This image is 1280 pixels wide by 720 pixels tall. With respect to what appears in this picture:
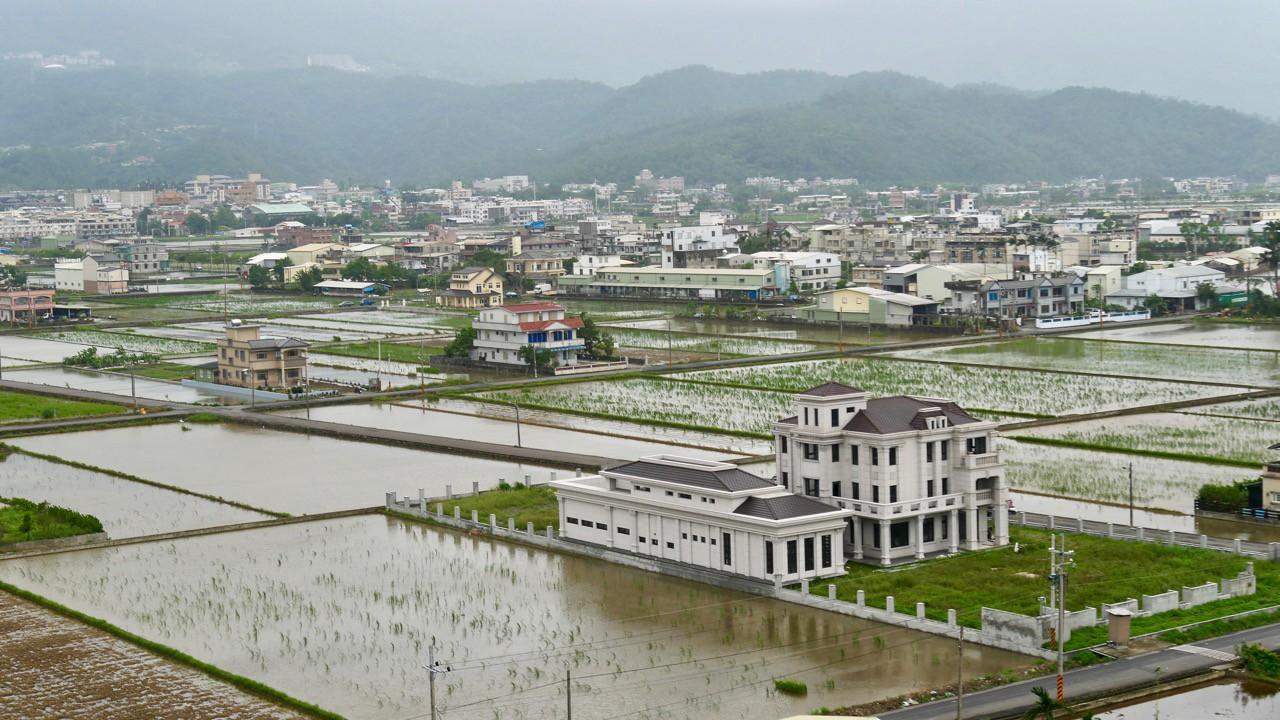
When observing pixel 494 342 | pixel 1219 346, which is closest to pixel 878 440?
pixel 494 342

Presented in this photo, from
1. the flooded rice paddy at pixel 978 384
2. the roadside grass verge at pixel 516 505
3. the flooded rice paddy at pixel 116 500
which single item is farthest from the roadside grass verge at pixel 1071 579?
the flooded rice paddy at pixel 978 384

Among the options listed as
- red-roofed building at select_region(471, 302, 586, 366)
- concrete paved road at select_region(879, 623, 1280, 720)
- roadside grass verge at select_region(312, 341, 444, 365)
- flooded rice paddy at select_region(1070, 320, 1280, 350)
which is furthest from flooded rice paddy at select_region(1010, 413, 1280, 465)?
roadside grass verge at select_region(312, 341, 444, 365)

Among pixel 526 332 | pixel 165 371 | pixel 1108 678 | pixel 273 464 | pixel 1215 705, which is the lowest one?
pixel 1215 705

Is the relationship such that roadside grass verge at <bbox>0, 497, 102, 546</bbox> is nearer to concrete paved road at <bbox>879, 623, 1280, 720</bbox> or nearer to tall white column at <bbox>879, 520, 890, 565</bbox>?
tall white column at <bbox>879, 520, 890, 565</bbox>

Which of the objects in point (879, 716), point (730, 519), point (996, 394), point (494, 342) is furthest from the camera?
point (494, 342)

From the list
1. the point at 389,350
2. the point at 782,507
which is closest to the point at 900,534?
the point at 782,507

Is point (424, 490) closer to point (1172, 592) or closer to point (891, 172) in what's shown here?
point (1172, 592)

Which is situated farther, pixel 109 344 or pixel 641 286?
pixel 641 286

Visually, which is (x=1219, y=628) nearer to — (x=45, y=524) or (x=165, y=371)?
(x=45, y=524)
